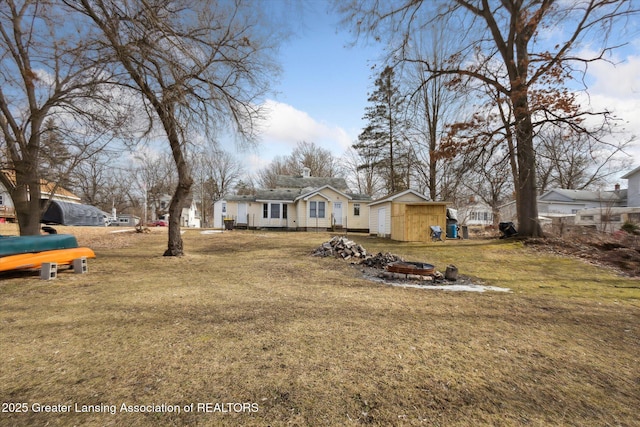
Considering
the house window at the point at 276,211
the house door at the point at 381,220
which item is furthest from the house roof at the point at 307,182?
the house door at the point at 381,220

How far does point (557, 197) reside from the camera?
113ft

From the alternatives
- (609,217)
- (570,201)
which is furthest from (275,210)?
(570,201)

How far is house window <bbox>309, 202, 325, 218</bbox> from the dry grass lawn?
19.5m

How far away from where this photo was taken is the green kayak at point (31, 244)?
6457mm

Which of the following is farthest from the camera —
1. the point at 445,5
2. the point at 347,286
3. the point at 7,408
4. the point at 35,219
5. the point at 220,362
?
the point at 445,5

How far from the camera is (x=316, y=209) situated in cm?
2581

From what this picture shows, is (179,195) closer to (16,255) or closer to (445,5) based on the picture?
(16,255)

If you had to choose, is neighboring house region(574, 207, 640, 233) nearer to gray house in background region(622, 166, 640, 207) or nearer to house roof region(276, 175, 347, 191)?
gray house in background region(622, 166, 640, 207)

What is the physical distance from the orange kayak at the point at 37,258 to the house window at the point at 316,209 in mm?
18764

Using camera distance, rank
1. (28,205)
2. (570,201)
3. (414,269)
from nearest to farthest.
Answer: (414,269)
(28,205)
(570,201)

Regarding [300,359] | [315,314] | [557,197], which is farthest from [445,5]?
[557,197]

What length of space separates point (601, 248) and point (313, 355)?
40.1 ft

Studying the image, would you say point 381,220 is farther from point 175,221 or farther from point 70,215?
point 70,215

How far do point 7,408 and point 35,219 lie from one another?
994 centimetres
